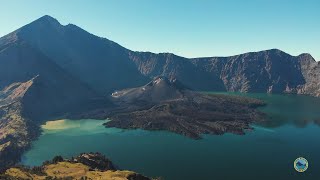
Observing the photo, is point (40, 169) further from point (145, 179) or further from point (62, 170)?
point (145, 179)

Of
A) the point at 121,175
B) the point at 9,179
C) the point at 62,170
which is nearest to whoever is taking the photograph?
the point at 9,179

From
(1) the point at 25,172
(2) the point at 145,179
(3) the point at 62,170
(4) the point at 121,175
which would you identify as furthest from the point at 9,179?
(2) the point at 145,179

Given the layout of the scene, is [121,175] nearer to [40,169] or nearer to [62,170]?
[62,170]

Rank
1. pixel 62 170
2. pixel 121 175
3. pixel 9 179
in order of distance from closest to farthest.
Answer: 1. pixel 9 179
2. pixel 121 175
3. pixel 62 170

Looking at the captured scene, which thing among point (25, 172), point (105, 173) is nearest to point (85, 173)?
point (105, 173)

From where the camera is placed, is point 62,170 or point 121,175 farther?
point 62,170

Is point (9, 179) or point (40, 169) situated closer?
point (9, 179)

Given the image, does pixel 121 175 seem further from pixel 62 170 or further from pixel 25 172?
pixel 25 172
